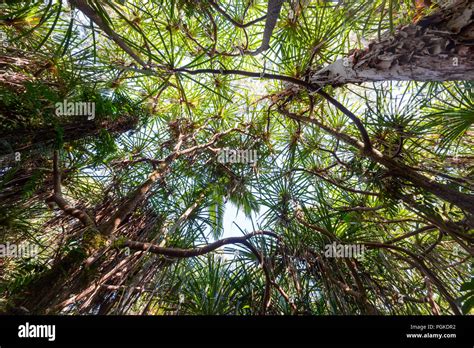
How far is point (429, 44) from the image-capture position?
0.46m

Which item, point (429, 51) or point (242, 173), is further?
point (242, 173)

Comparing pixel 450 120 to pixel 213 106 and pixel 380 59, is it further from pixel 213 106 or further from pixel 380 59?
pixel 213 106

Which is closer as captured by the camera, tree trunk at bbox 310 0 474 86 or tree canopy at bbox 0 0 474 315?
tree trunk at bbox 310 0 474 86

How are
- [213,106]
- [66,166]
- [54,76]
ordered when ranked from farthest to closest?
[213,106] → [66,166] → [54,76]

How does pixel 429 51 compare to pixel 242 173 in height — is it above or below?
above

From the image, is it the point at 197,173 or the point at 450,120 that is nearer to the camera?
the point at 450,120

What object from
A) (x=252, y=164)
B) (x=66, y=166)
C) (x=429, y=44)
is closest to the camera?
(x=429, y=44)

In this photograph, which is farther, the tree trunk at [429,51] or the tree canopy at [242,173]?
the tree canopy at [242,173]

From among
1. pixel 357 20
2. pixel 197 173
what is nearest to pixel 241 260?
pixel 197 173

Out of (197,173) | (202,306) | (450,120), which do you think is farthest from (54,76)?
(450,120)
